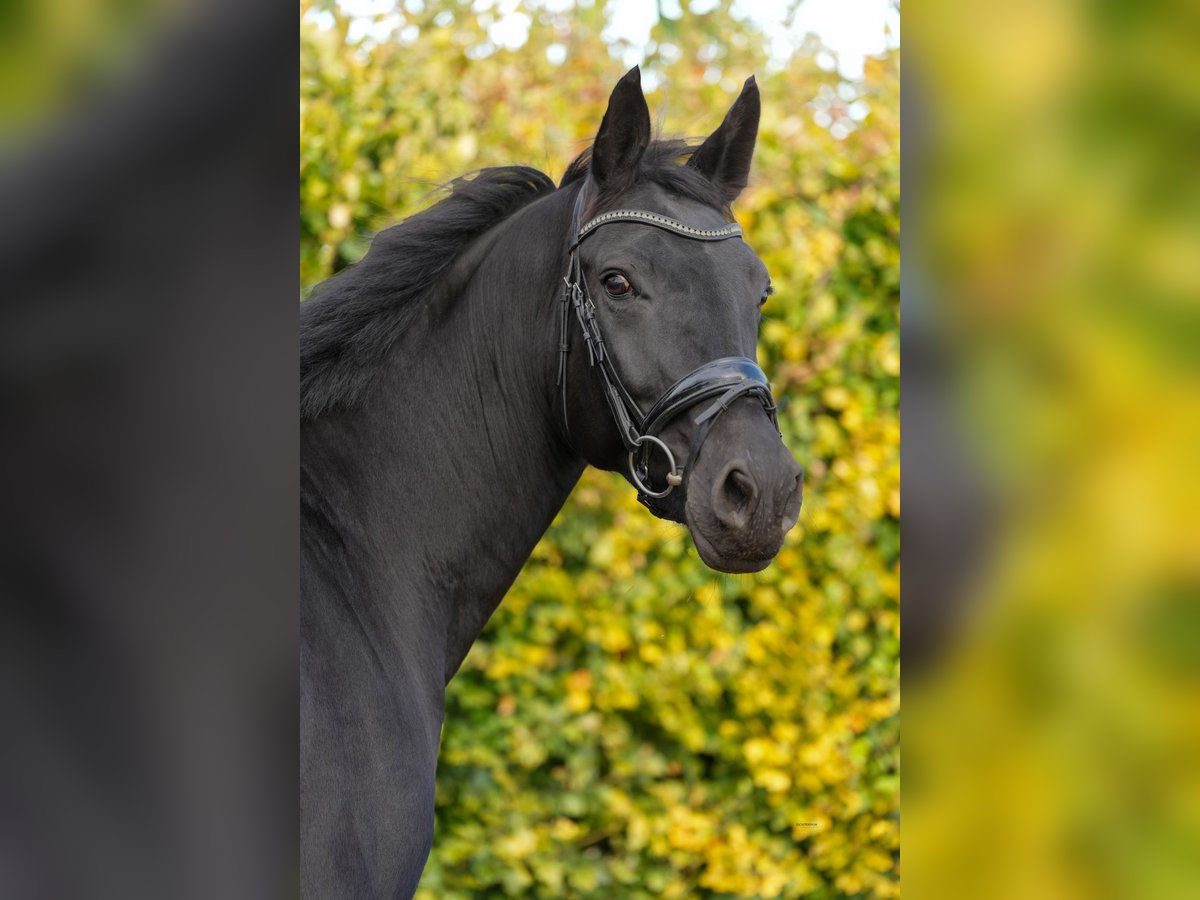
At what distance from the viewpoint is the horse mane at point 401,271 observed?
2.17m

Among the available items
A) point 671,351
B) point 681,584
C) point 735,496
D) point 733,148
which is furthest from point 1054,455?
point 681,584

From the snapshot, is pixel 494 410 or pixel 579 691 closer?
pixel 494 410

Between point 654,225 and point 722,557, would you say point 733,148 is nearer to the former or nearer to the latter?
point 654,225

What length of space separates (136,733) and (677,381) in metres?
1.66

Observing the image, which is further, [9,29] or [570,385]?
[570,385]

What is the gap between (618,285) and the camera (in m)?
2.21

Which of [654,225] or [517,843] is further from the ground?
→ [654,225]

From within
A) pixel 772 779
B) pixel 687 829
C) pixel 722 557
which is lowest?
pixel 687 829

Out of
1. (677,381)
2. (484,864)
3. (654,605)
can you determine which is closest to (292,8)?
(677,381)

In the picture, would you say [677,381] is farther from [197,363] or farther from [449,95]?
[449,95]

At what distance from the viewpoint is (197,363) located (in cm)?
56

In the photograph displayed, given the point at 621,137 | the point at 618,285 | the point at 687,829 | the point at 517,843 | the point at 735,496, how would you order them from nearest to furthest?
the point at 735,496, the point at 618,285, the point at 621,137, the point at 517,843, the point at 687,829

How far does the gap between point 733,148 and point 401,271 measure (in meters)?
0.83

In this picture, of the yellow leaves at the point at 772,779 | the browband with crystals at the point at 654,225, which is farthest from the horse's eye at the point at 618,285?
the yellow leaves at the point at 772,779
